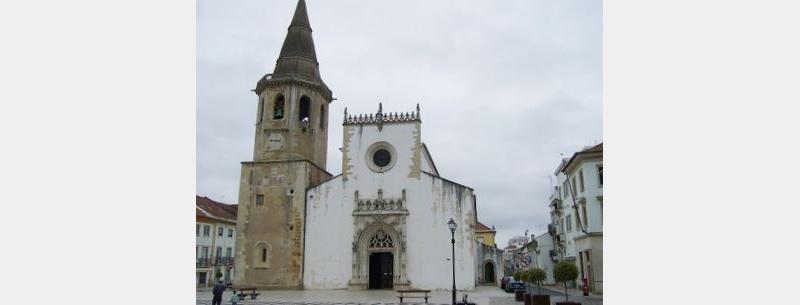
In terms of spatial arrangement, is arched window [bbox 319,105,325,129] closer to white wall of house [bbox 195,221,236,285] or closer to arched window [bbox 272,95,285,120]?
arched window [bbox 272,95,285,120]

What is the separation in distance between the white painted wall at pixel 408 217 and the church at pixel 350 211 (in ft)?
0.18

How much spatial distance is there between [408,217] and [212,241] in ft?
67.1

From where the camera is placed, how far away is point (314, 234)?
91.7ft

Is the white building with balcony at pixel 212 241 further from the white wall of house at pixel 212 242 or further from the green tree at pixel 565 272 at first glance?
the green tree at pixel 565 272

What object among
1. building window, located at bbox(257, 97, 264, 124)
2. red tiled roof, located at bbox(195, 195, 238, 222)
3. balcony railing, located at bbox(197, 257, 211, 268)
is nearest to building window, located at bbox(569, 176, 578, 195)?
building window, located at bbox(257, 97, 264, 124)

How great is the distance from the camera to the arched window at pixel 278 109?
30.8 meters

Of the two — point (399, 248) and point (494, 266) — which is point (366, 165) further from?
point (494, 266)

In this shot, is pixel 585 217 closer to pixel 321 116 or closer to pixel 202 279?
pixel 321 116

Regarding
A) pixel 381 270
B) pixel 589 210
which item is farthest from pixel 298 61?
pixel 589 210

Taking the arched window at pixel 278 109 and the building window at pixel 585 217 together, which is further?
the arched window at pixel 278 109

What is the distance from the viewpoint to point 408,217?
27.1 m

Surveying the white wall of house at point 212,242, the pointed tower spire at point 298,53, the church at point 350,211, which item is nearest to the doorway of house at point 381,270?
the church at point 350,211

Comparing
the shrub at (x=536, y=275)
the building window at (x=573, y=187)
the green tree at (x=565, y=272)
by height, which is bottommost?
the shrub at (x=536, y=275)

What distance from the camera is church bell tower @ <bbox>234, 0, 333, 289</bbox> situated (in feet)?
90.5
